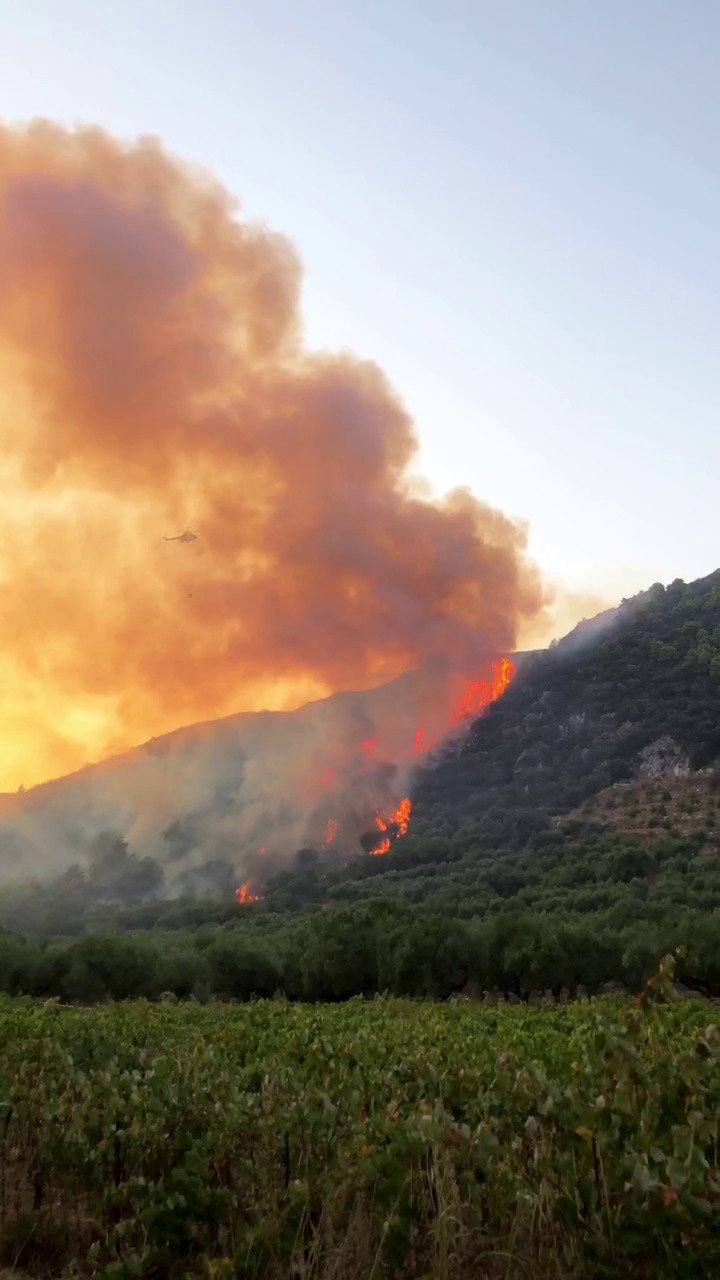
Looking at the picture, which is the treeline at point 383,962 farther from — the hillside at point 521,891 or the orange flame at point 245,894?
the orange flame at point 245,894

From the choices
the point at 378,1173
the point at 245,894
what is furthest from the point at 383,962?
the point at 245,894

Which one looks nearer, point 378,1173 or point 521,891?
point 378,1173

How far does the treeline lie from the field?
178 ft

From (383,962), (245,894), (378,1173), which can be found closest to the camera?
(378,1173)

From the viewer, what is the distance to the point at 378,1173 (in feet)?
22.9

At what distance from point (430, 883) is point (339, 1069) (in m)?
129

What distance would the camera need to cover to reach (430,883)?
448 feet

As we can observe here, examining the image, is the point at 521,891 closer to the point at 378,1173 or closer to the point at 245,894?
the point at 245,894

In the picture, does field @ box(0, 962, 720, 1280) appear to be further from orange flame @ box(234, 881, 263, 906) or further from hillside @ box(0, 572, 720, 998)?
orange flame @ box(234, 881, 263, 906)

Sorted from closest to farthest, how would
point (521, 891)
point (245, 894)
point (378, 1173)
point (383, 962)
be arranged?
point (378, 1173) → point (383, 962) → point (521, 891) → point (245, 894)

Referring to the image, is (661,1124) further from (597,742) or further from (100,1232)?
(597,742)

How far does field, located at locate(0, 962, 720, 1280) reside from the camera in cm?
562

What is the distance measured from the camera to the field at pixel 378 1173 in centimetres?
562

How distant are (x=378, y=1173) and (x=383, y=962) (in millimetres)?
62899
